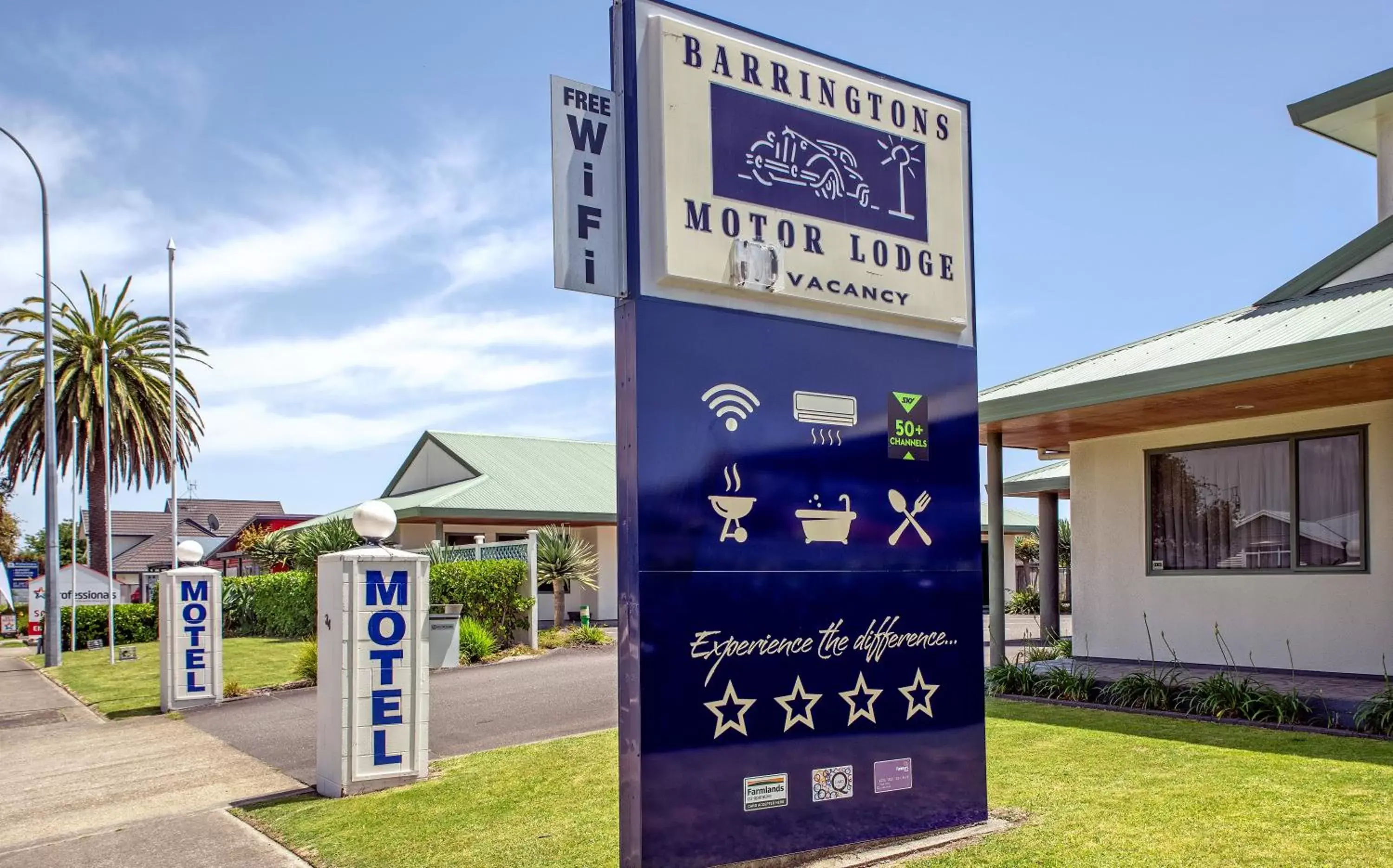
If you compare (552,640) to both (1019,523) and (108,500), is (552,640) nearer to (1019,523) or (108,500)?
(108,500)

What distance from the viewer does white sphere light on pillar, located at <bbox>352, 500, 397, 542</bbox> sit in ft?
30.4

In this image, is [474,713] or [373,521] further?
[474,713]

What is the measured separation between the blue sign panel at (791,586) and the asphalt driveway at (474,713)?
5.01 meters

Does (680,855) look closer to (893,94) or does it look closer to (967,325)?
(967,325)

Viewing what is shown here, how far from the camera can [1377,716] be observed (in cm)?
915

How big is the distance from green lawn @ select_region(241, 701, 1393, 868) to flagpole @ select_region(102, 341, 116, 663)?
1825cm

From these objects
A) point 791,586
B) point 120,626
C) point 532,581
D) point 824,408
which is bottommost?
point 120,626

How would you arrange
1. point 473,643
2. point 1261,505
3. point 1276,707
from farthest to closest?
point 473,643, point 1261,505, point 1276,707

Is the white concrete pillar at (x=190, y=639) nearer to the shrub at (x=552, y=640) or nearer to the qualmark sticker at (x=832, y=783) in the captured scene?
the shrub at (x=552, y=640)

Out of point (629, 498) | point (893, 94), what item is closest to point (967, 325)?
point (893, 94)

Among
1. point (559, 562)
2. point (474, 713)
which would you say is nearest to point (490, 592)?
point (559, 562)

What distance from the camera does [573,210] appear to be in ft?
18.3

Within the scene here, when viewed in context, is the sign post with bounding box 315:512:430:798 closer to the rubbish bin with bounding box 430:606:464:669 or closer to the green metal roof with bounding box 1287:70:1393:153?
the rubbish bin with bounding box 430:606:464:669

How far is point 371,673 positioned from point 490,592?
36.7ft
